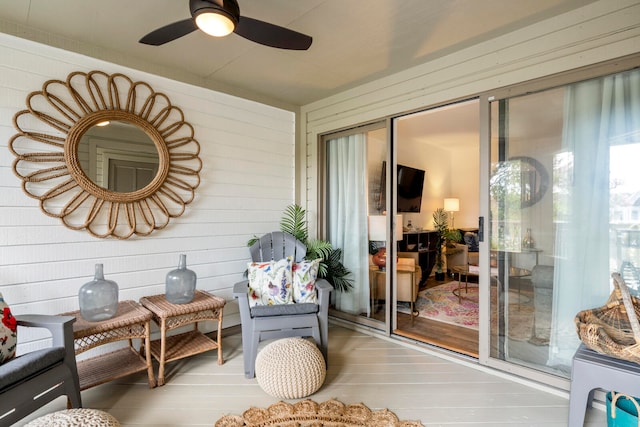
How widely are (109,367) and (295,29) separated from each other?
2853mm

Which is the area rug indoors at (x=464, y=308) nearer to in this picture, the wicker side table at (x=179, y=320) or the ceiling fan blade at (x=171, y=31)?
the wicker side table at (x=179, y=320)

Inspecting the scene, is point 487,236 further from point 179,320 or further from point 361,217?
point 179,320

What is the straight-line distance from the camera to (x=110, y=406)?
2.16 meters

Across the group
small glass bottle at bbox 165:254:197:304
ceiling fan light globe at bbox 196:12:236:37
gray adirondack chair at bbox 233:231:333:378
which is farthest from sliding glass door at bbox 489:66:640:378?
small glass bottle at bbox 165:254:197:304

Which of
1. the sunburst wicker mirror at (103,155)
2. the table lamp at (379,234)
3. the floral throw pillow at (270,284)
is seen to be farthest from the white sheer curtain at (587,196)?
the sunburst wicker mirror at (103,155)

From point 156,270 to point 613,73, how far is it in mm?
3750

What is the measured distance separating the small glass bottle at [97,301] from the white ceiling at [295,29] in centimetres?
186

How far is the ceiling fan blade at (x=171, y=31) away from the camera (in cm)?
181

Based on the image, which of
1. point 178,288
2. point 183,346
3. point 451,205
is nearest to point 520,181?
point 178,288

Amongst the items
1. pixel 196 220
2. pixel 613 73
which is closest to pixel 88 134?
pixel 196 220

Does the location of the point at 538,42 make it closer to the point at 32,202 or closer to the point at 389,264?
the point at 389,264

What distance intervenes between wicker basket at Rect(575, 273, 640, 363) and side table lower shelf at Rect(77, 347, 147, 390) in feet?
9.39

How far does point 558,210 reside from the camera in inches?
90.4

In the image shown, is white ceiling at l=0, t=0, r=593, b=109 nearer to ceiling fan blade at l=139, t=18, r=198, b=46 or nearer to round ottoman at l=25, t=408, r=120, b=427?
ceiling fan blade at l=139, t=18, r=198, b=46
